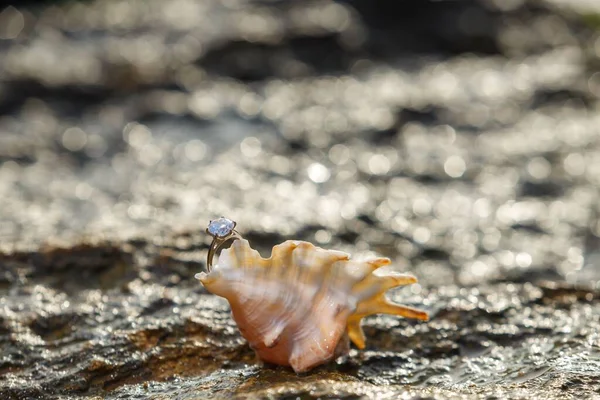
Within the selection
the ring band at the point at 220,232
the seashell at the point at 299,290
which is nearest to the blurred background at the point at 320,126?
the ring band at the point at 220,232

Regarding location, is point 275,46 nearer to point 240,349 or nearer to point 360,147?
point 360,147

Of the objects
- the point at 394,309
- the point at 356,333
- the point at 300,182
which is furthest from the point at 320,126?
the point at 394,309

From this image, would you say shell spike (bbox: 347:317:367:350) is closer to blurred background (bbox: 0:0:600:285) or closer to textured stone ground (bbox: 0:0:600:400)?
textured stone ground (bbox: 0:0:600:400)

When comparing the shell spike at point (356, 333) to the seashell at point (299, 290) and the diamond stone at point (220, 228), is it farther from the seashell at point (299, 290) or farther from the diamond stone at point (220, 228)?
the diamond stone at point (220, 228)

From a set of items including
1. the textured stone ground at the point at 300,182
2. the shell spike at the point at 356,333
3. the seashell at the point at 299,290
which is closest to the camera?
the seashell at the point at 299,290

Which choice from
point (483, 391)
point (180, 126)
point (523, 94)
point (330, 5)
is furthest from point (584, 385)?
point (330, 5)
